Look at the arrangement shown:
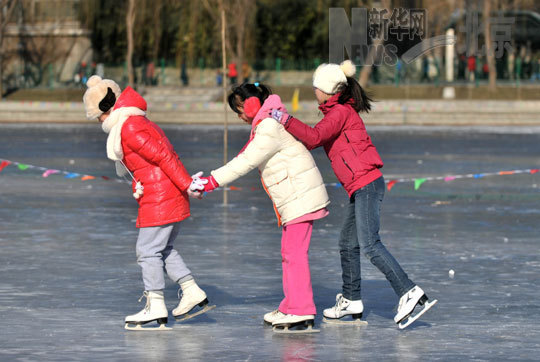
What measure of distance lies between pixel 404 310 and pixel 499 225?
19.0ft

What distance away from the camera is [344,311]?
7.95 metres

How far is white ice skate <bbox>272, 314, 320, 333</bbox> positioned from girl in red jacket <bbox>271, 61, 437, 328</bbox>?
1.11 ft

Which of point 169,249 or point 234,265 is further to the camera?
point 234,265

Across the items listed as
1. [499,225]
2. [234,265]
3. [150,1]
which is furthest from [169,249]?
[150,1]

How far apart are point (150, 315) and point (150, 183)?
81cm

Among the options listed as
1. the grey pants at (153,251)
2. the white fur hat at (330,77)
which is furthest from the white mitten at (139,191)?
the white fur hat at (330,77)

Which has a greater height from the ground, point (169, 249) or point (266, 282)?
point (169, 249)

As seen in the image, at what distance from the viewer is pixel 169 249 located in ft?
25.8

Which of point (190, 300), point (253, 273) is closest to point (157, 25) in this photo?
point (253, 273)

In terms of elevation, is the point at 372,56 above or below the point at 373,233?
below

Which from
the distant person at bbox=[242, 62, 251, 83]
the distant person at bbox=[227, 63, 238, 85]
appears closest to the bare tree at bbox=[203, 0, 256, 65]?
the distant person at bbox=[227, 63, 238, 85]

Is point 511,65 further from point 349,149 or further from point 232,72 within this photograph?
point 349,149

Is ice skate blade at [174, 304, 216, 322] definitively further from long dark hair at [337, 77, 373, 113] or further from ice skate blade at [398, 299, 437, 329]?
long dark hair at [337, 77, 373, 113]

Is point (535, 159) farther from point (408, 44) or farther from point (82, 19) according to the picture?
point (82, 19)
